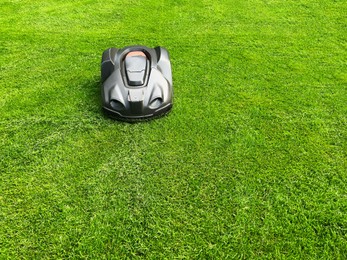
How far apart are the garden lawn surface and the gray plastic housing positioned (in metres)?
0.10

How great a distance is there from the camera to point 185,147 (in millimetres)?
2160

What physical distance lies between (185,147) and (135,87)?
49 centimetres

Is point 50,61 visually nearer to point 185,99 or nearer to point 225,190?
point 185,99

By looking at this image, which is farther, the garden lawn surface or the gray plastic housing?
the gray plastic housing

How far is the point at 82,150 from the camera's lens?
2.14 metres

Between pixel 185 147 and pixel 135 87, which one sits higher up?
pixel 135 87

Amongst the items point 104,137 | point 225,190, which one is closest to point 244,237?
point 225,190

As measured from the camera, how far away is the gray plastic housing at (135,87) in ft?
7.23

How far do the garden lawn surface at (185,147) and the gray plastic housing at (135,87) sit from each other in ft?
0.32

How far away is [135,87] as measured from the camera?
222cm

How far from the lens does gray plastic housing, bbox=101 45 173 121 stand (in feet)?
7.23

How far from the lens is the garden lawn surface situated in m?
1.73

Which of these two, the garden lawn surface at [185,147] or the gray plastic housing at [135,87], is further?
the gray plastic housing at [135,87]

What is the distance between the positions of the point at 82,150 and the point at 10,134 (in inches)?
20.3
